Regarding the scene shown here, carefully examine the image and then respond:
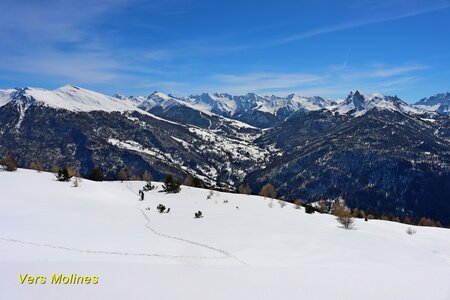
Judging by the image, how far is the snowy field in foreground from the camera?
1538 cm

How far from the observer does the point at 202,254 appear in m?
24.4

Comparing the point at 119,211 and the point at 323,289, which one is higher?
the point at 323,289

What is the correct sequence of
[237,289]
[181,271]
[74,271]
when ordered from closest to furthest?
[237,289]
[74,271]
[181,271]

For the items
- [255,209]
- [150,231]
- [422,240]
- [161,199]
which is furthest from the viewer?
[161,199]

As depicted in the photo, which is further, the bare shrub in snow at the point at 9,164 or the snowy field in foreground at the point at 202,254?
A: the bare shrub in snow at the point at 9,164

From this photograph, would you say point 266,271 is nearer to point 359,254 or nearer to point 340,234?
point 359,254

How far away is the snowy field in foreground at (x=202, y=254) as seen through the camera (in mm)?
15375

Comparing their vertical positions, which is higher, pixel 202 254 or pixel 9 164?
pixel 9 164

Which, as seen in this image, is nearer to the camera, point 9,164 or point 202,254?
point 202,254

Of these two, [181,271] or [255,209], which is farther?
[255,209]

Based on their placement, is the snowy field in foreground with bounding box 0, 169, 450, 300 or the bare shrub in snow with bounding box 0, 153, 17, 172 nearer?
the snowy field in foreground with bounding box 0, 169, 450, 300

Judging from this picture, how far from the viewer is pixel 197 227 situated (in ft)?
121

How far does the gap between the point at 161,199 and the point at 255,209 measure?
1748 centimetres

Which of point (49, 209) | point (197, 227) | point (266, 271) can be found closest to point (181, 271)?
point (266, 271)
